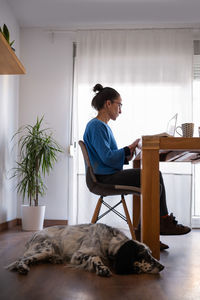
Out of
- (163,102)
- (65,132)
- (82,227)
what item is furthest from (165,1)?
(82,227)

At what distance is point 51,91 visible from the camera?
15.7 feet

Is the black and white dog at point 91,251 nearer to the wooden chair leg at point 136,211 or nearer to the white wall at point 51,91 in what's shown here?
the wooden chair leg at point 136,211

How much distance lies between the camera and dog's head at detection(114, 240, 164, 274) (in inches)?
72.1

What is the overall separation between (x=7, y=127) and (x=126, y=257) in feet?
9.10

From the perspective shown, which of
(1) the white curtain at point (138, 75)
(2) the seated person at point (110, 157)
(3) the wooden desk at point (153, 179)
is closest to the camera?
(3) the wooden desk at point (153, 179)

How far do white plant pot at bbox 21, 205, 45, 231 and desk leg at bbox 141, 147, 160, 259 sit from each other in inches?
85.6

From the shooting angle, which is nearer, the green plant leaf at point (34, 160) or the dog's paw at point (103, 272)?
the dog's paw at point (103, 272)

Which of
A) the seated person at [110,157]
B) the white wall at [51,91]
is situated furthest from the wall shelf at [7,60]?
the white wall at [51,91]

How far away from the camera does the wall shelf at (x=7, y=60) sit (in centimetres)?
269

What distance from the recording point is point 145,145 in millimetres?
2174

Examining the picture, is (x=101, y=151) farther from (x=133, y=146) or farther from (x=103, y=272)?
(x=103, y=272)

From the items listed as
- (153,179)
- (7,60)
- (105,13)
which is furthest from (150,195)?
(105,13)

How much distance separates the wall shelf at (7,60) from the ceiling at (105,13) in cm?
130

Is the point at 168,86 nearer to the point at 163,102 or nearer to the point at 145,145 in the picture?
the point at 163,102
